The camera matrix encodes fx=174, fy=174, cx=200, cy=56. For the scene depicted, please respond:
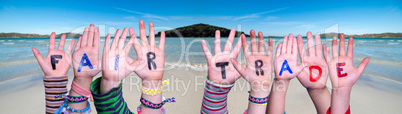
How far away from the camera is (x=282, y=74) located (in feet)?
5.13

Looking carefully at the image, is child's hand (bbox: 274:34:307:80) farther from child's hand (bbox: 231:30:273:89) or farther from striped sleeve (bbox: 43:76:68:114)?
striped sleeve (bbox: 43:76:68:114)

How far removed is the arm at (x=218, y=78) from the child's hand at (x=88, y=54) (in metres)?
1.11

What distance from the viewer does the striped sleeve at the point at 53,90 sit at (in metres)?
1.76

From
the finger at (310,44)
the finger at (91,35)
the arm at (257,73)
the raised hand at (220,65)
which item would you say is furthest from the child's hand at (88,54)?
the finger at (310,44)

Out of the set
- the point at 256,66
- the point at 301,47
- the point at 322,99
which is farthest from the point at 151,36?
the point at 322,99

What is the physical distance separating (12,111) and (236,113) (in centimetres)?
389

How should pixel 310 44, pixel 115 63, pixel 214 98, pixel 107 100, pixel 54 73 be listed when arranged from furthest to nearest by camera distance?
pixel 54 73
pixel 310 44
pixel 214 98
pixel 115 63
pixel 107 100

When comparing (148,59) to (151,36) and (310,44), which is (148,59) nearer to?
(151,36)

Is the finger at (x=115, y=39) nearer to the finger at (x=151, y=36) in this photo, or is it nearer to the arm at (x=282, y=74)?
the finger at (x=151, y=36)

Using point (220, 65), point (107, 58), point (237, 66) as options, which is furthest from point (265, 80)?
point (107, 58)

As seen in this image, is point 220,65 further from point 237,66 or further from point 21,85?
point 21,85

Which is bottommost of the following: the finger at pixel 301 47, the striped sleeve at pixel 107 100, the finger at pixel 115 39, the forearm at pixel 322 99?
the forearm at pixel 322 99

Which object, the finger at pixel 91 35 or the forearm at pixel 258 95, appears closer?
the forearm at pixel 258 95

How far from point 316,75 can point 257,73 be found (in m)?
0.61
